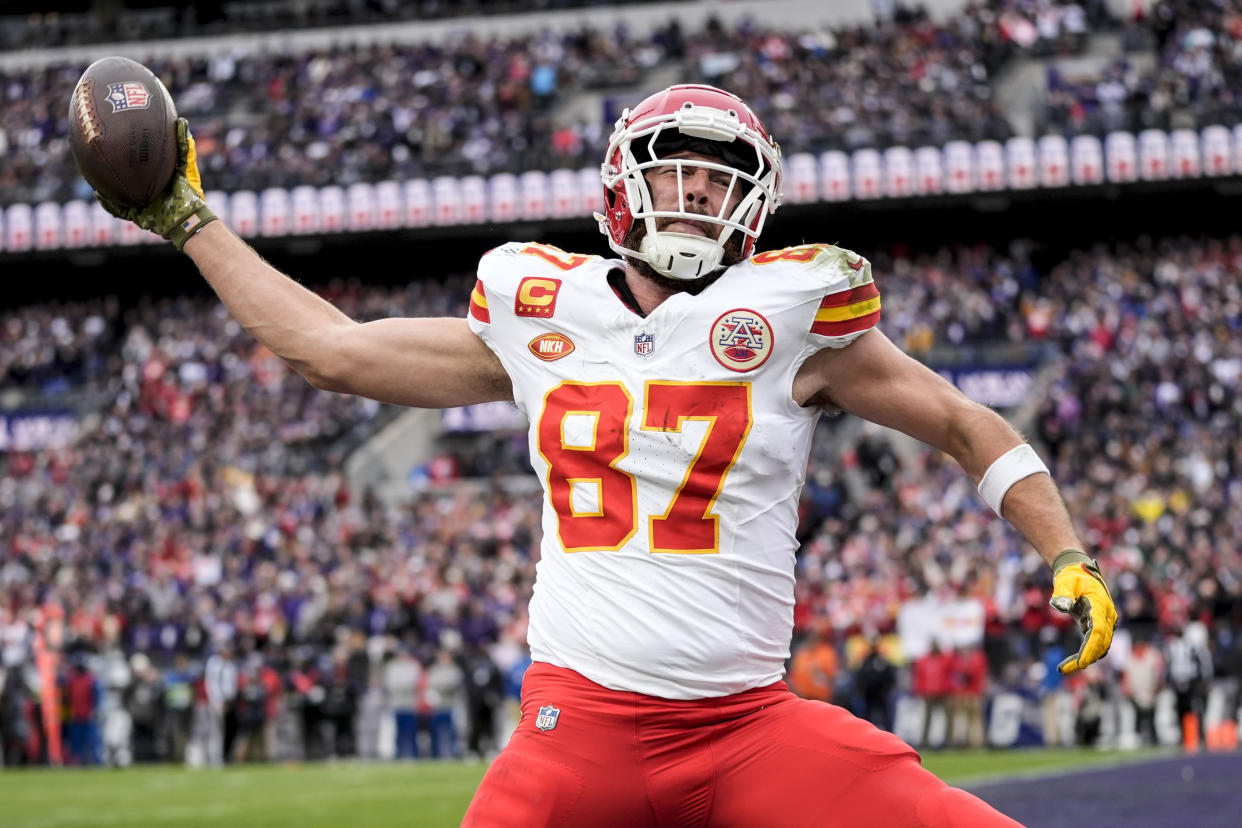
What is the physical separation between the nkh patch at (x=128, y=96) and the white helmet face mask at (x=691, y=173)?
891mm

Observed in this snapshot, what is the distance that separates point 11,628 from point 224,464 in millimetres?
5192

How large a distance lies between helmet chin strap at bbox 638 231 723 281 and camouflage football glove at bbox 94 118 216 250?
2.82ft

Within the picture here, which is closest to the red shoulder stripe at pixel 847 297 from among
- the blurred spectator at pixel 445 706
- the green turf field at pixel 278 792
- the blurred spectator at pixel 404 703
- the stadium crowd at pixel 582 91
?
the green turf field at pixel 278 792

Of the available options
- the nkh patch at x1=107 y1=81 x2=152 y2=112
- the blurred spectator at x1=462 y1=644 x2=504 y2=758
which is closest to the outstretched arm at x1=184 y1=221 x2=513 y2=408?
the nkh patch at x1=107 y1=81 x2=152 y2=112

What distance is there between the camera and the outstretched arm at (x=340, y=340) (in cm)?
333

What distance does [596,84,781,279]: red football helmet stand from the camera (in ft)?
10.6

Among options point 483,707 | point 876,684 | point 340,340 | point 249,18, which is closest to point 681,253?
point 340,340

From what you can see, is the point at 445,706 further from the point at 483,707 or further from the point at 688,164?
the point at 688,164

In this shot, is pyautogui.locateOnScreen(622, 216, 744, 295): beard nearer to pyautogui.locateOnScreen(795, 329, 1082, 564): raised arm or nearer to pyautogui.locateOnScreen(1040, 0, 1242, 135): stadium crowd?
pyautogui.locateOnScreen(795, 329, 1082, 564): raised arm

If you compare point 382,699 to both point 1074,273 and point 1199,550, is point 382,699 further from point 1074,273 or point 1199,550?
point 1074,273

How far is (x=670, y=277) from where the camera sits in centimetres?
327

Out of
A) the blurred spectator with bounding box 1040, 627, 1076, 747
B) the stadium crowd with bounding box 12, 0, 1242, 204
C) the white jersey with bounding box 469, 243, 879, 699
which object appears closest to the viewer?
the white jersey with bounding box 469, 243, 879, 699

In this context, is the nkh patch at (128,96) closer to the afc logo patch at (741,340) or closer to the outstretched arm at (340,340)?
the outstretched arm at (340,340)

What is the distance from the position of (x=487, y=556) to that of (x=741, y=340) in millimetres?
16890
